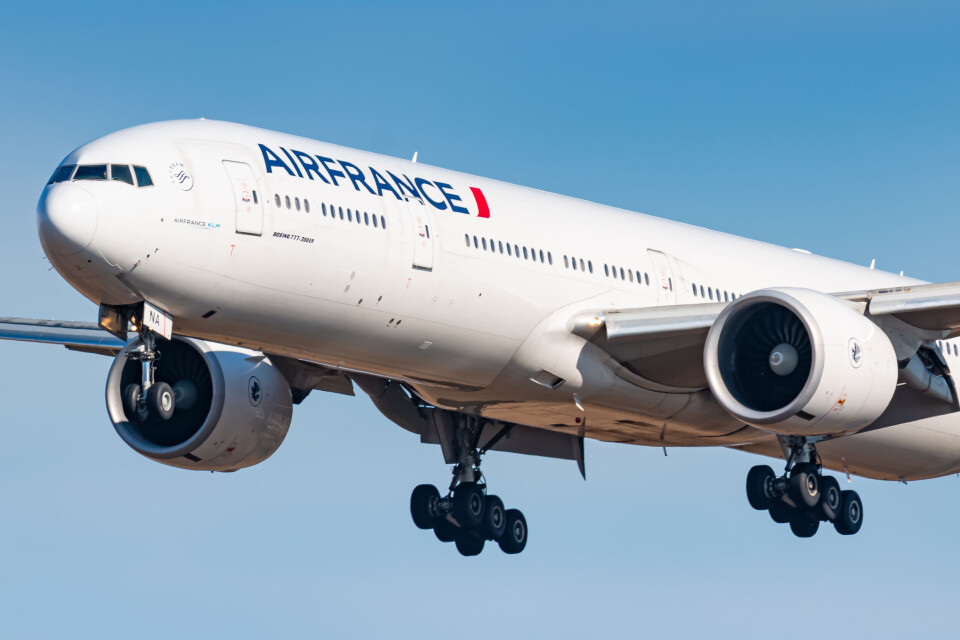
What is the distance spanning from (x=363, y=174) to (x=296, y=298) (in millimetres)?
2682

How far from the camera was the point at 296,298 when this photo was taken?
26.9m

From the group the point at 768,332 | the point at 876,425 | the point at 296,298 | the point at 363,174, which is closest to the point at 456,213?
the point at 363,174

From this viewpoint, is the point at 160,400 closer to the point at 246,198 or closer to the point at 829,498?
the point at 246,198

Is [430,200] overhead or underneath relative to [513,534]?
overhead

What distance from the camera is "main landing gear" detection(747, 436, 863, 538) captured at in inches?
1329

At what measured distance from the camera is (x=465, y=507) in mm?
34688

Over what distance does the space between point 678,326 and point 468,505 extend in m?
6.96

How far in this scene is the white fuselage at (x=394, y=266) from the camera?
84.6 feet

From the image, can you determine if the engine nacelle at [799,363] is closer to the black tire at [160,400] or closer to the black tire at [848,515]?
the black tire at [848,515]

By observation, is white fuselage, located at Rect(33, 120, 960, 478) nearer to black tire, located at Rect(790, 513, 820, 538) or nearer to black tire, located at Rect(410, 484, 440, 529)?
black tire, located at Rect(790, 513, 820, 538)

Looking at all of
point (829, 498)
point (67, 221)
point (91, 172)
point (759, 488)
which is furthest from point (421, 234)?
point (829, 498)


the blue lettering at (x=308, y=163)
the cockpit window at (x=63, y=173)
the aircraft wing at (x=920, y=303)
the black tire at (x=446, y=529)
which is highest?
the blue lettering at (x=308, y=163)

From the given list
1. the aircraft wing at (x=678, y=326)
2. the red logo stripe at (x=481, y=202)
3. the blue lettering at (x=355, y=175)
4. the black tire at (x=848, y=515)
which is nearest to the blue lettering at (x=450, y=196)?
the red logo stripe at (x=481, y=202)

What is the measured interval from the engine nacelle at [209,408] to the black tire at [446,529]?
12.4 feet
